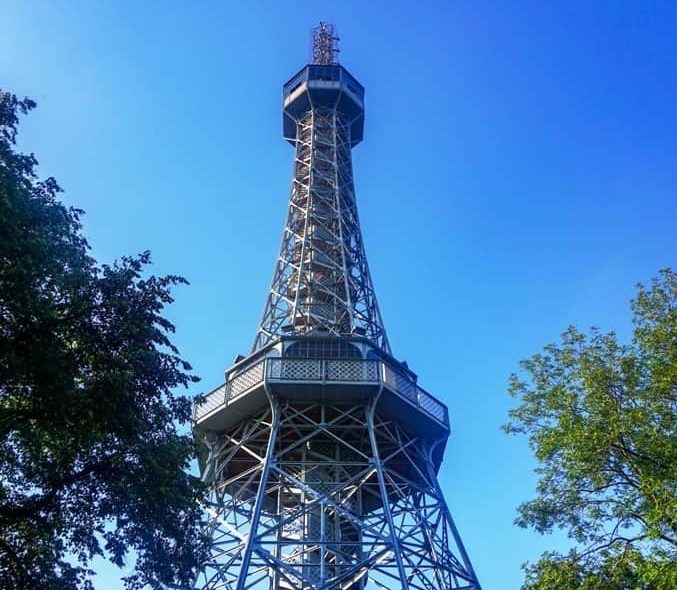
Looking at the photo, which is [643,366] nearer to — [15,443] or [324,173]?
[15,443]

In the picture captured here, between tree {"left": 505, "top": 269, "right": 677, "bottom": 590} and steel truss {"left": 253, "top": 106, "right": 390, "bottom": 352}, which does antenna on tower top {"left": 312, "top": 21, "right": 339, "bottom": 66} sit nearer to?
steel truss {"left": 253, "top": 106, "right": 390, "bottom": 352}

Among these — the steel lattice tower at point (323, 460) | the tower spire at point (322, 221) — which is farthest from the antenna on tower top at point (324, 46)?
the steel lattice tower at point (323, 460)

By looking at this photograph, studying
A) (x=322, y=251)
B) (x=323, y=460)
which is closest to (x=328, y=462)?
(x=323, y=460)

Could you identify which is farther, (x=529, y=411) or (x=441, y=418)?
(x=441, y=418)

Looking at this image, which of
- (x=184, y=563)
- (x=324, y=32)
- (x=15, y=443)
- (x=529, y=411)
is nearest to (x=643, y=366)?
(x=529, y=411)

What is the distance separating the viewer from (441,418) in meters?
26.3

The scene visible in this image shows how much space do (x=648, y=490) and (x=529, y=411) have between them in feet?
10.2

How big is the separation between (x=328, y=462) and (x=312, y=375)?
9.76 ft

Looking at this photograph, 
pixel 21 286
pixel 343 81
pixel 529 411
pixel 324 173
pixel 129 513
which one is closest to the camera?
pixel 21 286

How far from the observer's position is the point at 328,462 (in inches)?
971

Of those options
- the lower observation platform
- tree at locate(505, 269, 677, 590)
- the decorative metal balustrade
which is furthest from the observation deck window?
tree at locate(505, 269, 677, 590)

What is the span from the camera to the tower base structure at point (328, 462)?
73.2ft

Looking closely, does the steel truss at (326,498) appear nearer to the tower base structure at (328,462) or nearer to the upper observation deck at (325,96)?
the tower base structure at (328,462)

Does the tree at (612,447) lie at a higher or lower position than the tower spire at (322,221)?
lower
